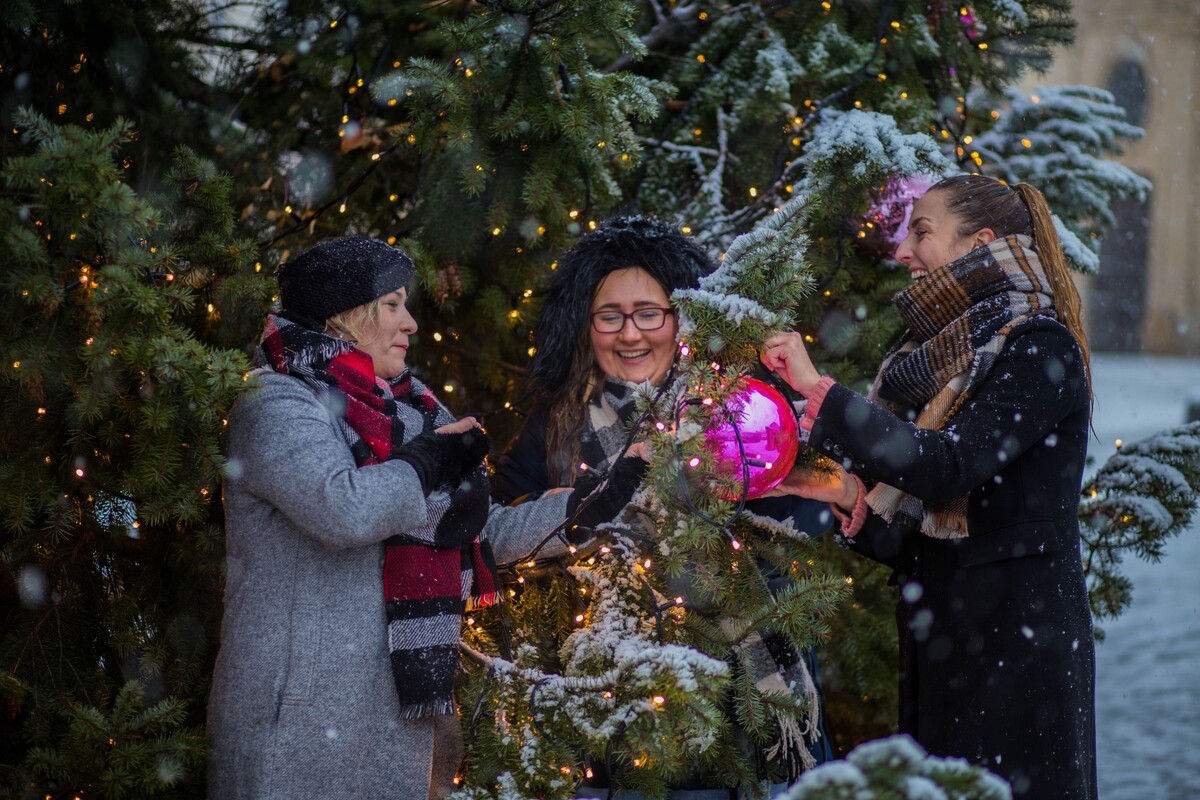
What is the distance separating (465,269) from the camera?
3.47m

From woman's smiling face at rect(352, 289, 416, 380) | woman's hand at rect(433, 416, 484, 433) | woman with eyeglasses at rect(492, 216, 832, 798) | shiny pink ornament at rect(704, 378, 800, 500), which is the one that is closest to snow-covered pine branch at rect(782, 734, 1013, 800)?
shiny pink ornament at rect(704, 378, 800, 500)

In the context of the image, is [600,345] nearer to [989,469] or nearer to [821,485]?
[821,485]

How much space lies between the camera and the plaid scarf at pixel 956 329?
227 cm

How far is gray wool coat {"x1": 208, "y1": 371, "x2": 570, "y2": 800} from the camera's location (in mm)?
2137

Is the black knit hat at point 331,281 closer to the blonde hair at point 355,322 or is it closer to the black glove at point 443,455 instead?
the blonde hair at point 355,322

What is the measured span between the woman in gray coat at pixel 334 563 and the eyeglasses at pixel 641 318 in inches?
Answer: 23.7

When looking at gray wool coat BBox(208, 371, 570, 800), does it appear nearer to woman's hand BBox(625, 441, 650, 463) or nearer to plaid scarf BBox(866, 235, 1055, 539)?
woman's hand BBox(625, 441, 650, 463)

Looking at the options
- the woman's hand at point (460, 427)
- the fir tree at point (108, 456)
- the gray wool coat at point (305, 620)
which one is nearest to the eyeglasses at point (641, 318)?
the woman's hand at point (460, 427)

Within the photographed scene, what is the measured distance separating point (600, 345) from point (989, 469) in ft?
3.64

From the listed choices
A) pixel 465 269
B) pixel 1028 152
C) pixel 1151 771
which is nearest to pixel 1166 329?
pixel 1151 771

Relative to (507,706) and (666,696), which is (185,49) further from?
(666,696)

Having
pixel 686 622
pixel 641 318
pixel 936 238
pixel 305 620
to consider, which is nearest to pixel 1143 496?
pixel 936 238

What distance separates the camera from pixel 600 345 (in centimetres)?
288

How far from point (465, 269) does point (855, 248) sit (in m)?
1.36
